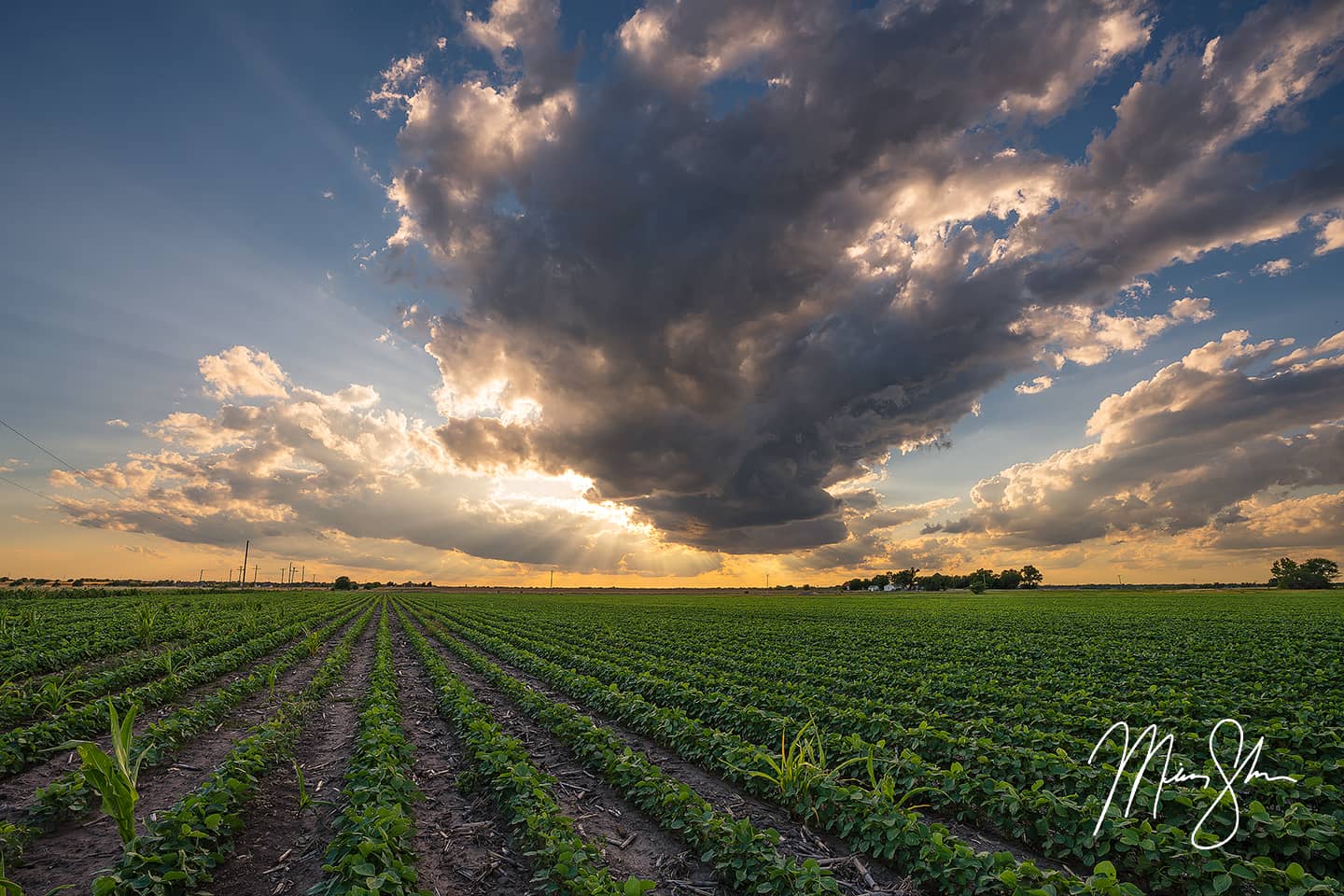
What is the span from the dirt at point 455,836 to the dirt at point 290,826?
127 cm

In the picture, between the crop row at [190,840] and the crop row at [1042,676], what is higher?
the crop row at [190,840]

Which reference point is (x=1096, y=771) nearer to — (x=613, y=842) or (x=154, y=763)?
(x=613, y=842)

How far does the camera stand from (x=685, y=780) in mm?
10312

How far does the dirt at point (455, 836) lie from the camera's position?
23.0ft

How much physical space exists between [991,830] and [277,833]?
32.5 feet

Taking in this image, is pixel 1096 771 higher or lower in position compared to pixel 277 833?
higher

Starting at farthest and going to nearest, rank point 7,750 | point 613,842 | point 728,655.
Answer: point 728,655
point 7,750
point 613,842

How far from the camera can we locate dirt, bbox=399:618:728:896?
7.06 m

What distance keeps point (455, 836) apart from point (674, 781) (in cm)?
309

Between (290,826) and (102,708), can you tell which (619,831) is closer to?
(290,826)

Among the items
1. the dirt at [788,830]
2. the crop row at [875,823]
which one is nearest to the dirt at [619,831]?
the dirt at [788,830]

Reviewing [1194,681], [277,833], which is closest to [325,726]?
[277,833]

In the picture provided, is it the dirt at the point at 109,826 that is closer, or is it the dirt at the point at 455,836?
the dirt at the point at 109,826
